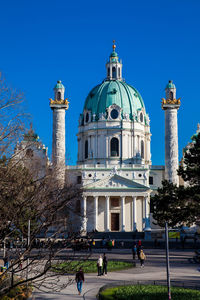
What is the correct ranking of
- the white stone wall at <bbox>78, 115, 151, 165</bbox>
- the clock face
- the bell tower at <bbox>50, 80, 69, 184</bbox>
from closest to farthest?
the bell tower at <bbox>50, 80, 69, 184</bbox> < the white stone wall at <bbox>78, 115, 151, 165</bbox> < the clock face

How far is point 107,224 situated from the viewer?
81188 millimetres

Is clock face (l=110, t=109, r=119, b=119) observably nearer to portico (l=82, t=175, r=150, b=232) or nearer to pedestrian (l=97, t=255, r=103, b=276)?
portico (l=82, t=175, r=150, b=232)

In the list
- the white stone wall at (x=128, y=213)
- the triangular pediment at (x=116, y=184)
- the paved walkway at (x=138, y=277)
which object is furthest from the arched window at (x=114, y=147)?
the paved walkway at (x=138, y=277)

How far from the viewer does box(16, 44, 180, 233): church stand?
81.5 m

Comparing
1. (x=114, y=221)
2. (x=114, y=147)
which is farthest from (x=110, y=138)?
(x=114, y=221)

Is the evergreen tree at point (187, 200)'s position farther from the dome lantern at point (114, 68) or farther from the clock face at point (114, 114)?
the dome lantern at point (114, 68)

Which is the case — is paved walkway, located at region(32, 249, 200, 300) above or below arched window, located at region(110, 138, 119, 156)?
below

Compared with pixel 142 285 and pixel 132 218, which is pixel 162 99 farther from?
pixel 142 285

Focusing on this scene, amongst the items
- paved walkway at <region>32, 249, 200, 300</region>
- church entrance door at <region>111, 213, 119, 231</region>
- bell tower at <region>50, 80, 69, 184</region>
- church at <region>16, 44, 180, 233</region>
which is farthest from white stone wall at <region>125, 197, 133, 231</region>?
paved walkway at <region>32, 249, 200, 300</region>

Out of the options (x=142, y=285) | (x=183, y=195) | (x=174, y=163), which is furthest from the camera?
(x=174, y=163)

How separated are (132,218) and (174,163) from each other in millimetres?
12424

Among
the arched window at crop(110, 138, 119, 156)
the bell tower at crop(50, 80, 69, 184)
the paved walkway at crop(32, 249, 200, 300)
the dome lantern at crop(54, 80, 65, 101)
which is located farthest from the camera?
the arched window at crop(110, 138, 119, 156)

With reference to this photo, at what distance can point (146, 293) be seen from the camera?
21.2 meters

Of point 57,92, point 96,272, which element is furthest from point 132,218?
point 96,272
